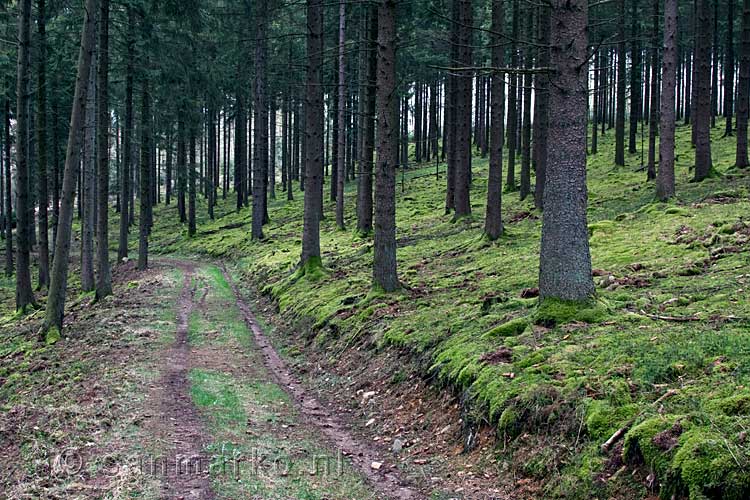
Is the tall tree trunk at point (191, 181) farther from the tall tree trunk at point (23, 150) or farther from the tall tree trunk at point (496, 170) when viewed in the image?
the tall tree trunk at point (496, 170)

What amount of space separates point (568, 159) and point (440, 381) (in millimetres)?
→ 3240

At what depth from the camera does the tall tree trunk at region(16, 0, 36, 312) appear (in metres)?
16.3

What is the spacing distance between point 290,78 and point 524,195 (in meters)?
18.4

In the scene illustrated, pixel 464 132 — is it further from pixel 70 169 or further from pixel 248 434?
pixel 248 434

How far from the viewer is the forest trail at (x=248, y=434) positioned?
19.4 ft

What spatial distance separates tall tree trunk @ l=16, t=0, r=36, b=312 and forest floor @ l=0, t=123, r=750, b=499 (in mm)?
3075

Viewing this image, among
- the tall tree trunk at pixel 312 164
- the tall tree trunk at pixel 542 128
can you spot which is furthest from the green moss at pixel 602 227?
the tall tree trunk at pixel 312 164

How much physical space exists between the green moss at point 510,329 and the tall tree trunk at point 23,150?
14.5m

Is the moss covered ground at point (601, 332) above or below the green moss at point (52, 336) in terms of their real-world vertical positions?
above

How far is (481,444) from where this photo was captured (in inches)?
244

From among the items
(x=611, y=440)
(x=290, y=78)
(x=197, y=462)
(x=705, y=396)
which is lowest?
(x=197, y=462)

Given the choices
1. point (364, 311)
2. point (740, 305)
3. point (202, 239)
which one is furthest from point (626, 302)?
point (202, 239)

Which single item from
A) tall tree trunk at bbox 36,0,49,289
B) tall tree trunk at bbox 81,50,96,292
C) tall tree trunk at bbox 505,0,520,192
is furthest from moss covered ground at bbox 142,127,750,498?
tall tree trunk at bbox 36,0,49,289

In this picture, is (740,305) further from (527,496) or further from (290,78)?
(290,78)
